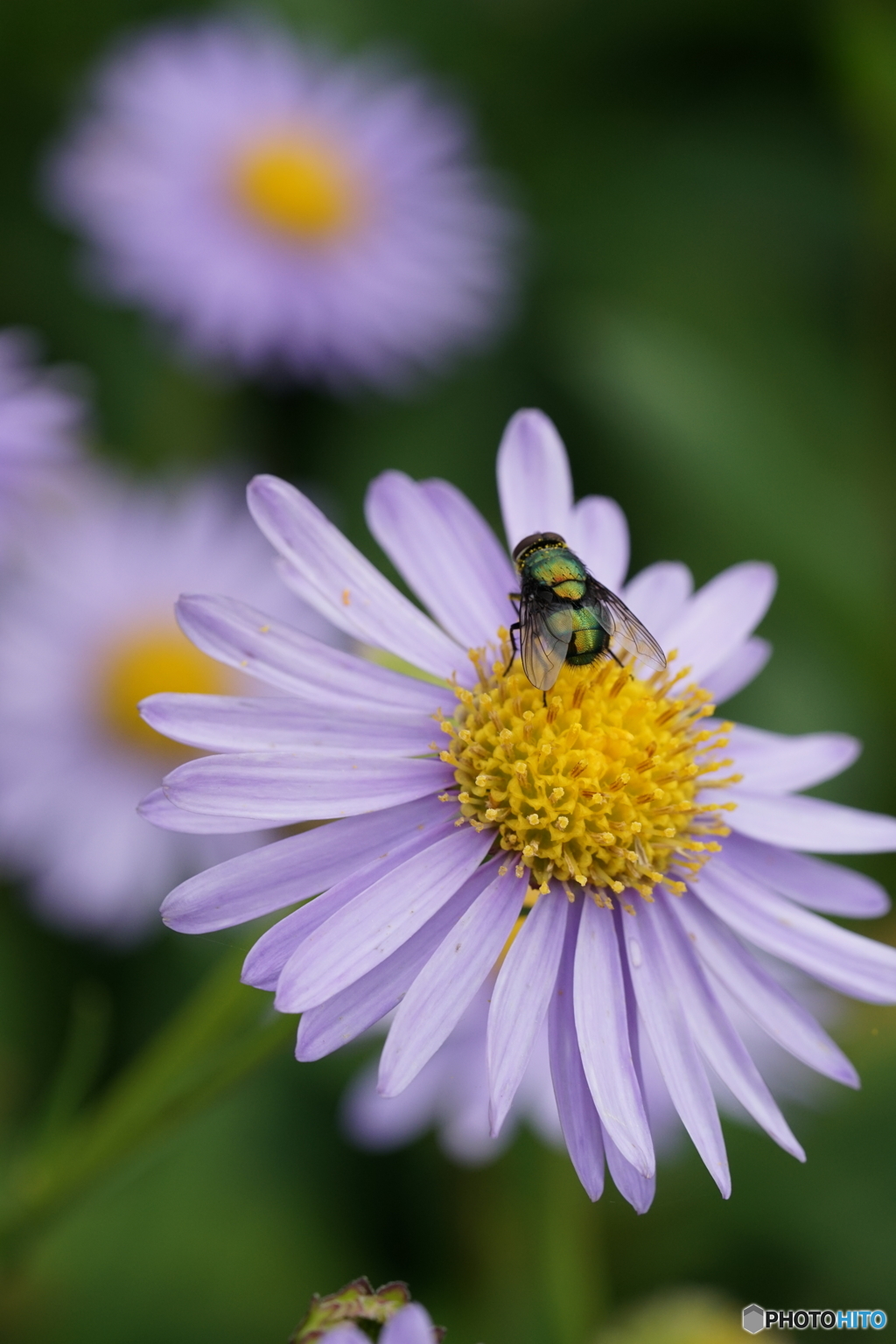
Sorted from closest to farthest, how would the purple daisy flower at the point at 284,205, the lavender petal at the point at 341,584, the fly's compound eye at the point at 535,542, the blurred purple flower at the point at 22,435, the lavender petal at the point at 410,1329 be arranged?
the lavender petal at the point at 410,1329 → the lavender petal at the point at 341,584 → the fly's compound eye at the point at 535,542 → the blurred purple flower at the point at 22,435 → the purple daisy flower at the point at 284,205

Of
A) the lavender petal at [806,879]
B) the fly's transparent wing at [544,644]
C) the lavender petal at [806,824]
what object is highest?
the fly's transparent wing at [544,644]

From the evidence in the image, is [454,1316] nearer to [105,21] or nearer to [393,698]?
[393,698]

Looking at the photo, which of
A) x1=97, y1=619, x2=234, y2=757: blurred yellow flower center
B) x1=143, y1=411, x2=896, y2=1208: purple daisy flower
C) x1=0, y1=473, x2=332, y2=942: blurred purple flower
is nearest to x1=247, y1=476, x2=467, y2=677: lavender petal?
x1=143, y1=411, x2=896, y2=1208: purple daisy flower

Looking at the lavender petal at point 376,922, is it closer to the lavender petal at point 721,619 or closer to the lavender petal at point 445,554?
the lavender petal at point 445,554

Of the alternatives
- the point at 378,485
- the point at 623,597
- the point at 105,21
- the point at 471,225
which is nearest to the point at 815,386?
the point at 471,225

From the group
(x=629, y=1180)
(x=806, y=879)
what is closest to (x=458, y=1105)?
(x=806, y=879)

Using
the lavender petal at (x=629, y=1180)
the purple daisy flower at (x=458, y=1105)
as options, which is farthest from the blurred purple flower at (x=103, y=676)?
the lavender petal at (x=629, y=1180)
